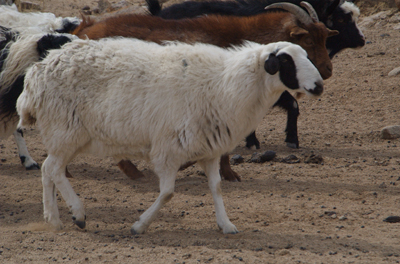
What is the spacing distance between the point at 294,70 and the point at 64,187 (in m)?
2.66

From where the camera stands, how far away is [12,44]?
598 cm

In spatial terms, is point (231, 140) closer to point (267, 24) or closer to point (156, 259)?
point (156, 259)

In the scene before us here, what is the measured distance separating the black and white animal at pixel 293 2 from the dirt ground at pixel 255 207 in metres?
0.48

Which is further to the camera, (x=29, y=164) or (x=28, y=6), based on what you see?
(x=28, y=6)

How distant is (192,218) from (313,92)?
196 cm

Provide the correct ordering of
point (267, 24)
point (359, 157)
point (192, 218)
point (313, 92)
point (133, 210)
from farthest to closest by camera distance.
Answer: point (359, 157), point (267, 24), point (133, 210), point (192, 218), point (313, 92)

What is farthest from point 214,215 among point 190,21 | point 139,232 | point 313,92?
point 190,21

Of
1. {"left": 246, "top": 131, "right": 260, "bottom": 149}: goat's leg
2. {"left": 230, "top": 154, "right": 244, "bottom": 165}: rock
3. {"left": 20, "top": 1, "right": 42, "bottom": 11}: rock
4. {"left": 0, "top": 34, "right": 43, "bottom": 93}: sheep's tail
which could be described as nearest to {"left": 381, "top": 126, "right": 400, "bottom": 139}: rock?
{"left": 246, "top": 131, "right": 260, "bottom": 149}: goat's leg

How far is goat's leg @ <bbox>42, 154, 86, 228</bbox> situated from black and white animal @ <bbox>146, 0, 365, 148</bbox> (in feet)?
12.8

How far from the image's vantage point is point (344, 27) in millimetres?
8609

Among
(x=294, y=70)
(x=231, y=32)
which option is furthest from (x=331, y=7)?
(x=294, y=70)

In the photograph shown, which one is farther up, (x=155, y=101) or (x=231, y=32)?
(x=231, y=32)

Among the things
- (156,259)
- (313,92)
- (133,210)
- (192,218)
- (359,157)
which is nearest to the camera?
(156,259)

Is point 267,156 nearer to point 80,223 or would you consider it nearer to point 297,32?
point 297,32
